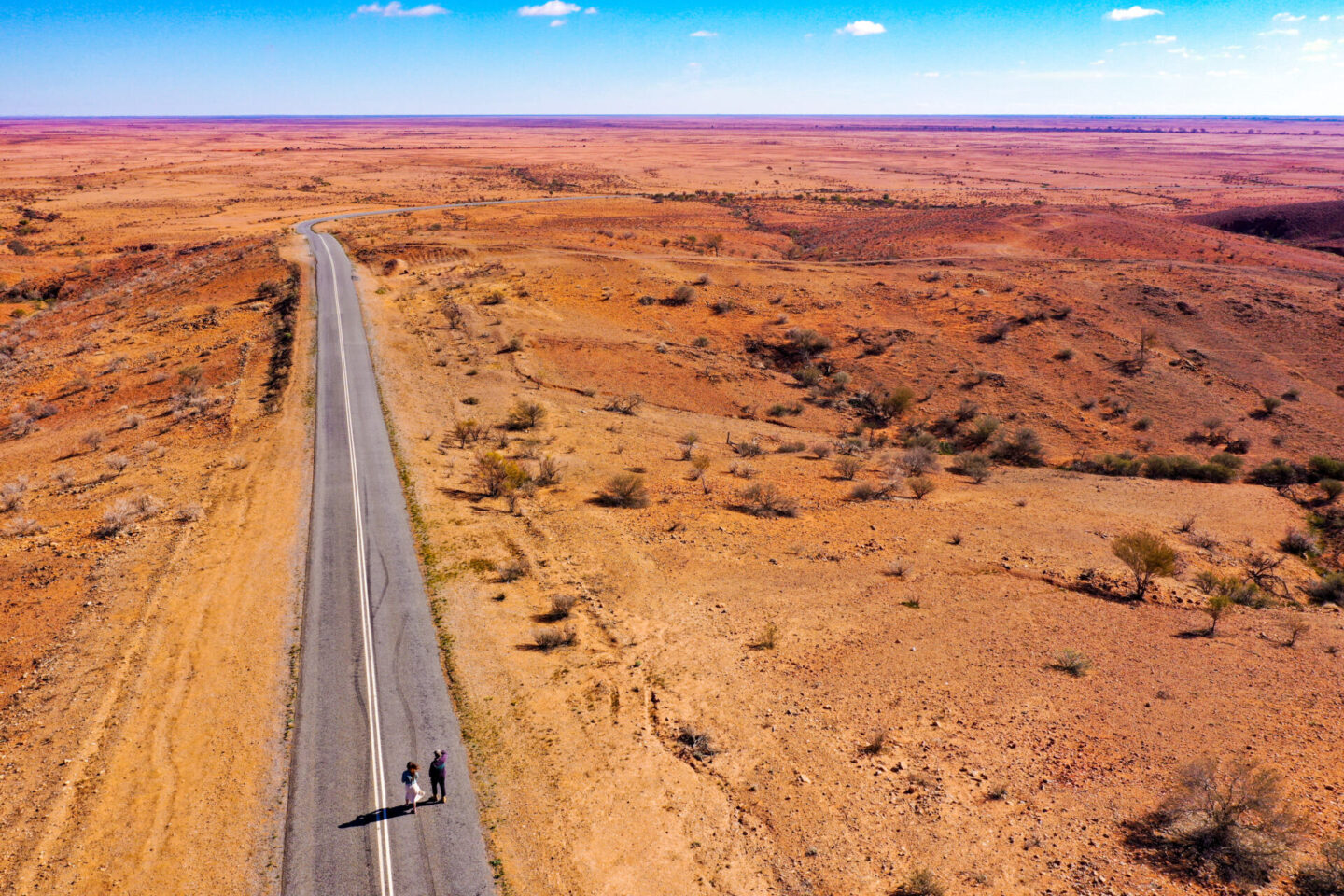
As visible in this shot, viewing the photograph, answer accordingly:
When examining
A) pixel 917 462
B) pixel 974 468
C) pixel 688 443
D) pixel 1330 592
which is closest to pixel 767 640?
pixel 688 443

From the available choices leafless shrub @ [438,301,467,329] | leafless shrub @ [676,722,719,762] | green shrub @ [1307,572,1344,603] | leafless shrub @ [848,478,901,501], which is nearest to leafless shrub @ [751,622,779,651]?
leafless shrub @ [676,722,719,762]

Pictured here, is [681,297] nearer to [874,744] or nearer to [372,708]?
[372,708]

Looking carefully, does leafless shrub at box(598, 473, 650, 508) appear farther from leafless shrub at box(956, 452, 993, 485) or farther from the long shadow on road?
leafless shrub at box(956, 452, 993, 485)

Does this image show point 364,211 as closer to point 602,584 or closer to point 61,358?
point 61,358

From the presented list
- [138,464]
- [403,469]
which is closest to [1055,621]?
[403,469]

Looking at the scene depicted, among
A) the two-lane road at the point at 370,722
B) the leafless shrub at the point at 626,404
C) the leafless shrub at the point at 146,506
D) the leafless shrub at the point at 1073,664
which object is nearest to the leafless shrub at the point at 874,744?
the leafless shrub at the point at 1073,664
